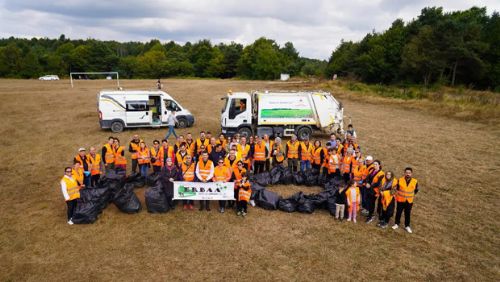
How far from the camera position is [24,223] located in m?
8.02

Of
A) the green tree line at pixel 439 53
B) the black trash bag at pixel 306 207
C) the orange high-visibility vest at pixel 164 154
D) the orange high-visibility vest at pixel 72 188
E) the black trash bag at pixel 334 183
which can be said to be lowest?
the black trash bag at pixel 306 207

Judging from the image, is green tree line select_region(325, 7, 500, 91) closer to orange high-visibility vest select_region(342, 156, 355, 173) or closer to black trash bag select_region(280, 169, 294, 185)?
→ orange high-visibility vest select_region(342, 156, 355, 173)

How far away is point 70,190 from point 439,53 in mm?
39686

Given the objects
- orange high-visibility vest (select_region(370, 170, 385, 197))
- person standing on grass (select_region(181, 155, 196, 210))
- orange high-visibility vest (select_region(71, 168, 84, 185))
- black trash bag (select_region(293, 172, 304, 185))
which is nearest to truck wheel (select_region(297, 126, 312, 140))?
black trash bag (select_region(293, 172, 304, 185))

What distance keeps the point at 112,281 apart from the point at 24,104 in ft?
88.3

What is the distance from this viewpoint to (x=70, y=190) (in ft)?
25.4

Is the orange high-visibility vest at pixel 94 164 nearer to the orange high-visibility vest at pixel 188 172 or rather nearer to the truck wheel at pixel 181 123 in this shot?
the orange high-visibility vest at pixel 188 172

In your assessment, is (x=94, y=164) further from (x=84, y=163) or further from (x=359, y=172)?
(x=359, y=172)

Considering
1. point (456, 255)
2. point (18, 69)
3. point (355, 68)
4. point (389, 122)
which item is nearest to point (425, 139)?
point (389, 122)

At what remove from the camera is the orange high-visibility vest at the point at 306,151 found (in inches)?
431

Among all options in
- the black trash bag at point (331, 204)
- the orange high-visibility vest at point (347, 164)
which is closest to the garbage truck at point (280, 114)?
the orange high-visibility vest at point (347, 164)

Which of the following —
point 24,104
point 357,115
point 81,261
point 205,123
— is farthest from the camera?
point 24,104

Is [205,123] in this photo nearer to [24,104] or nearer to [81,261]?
[81,261]

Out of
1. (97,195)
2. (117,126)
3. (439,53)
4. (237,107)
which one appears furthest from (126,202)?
(439,53)
